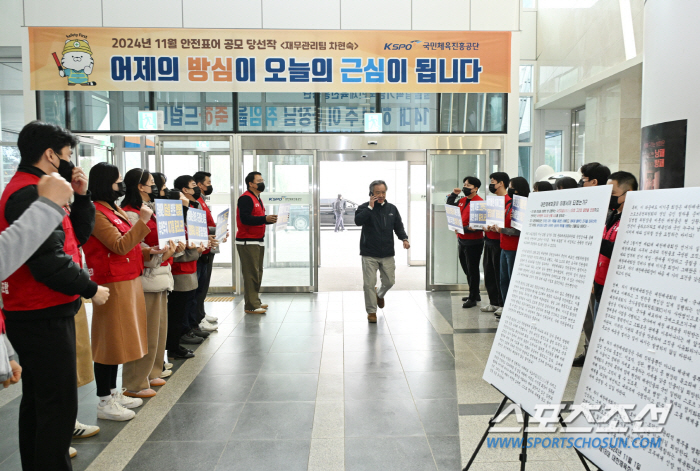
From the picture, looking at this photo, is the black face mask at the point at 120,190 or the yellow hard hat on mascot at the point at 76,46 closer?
the black face mask at the point at 120,190

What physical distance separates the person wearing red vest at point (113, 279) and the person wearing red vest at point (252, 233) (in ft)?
9.20

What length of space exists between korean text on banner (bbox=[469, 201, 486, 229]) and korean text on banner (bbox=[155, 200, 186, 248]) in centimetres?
371

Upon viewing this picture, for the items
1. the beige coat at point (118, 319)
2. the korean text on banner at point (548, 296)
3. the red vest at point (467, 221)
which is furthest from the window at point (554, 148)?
the beige coat at point (118, 319)

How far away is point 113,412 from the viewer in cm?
318

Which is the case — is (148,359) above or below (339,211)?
below

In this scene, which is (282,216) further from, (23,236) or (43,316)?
(23,236)

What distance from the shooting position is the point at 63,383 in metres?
2.20

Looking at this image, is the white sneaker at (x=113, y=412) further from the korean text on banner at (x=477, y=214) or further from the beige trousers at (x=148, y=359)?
the korean text on banner at (x=477, y=214)

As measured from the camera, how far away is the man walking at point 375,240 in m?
5.86

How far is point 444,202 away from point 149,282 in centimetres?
543

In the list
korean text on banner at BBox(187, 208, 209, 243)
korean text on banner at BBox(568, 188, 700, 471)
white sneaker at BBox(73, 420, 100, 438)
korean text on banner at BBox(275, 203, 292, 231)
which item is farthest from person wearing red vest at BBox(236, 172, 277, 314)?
korean text on banner at BBox(568, 188, 700, 471)

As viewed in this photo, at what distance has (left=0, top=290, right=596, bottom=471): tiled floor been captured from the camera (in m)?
2.69

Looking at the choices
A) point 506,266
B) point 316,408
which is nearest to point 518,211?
point 506,266

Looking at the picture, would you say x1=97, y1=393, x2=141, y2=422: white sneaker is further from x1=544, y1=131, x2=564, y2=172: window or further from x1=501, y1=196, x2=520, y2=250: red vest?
x1=544, y1=131, x2=564, y2=172: window
